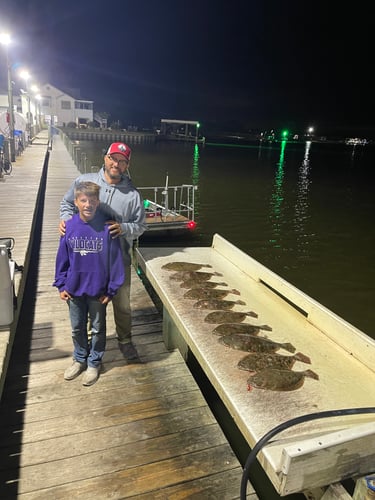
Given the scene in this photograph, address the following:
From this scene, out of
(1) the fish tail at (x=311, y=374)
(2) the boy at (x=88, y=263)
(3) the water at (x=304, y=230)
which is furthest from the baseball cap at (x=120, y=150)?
(3) the water at (x=304, y=230)

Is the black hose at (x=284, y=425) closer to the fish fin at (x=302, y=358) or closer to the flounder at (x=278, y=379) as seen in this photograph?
the flounder at (x=278, y=379)

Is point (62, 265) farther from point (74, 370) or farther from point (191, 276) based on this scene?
point (191, 276)

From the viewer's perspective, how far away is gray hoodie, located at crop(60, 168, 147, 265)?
4.18 m

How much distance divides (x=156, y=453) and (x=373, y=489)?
183cm

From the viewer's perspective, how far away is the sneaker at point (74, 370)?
419 cm

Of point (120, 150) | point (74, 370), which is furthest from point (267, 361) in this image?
point (120, 150)

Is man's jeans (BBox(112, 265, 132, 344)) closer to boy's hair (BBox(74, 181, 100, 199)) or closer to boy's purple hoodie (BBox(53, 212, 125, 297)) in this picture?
boy's purple hoodie (BBox(53, 212, 125, 297))

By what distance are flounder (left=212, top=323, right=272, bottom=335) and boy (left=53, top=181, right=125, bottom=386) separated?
1.18m

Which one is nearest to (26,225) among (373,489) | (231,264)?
(231,264)

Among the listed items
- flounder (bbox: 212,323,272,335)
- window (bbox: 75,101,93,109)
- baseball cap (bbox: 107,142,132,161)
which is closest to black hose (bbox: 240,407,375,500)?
flounder (bbox: 212,323,272,335)

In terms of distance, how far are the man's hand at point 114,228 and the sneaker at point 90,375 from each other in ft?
5.15

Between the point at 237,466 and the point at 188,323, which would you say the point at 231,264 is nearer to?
the point at 188,323

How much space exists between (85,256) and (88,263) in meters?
0.08

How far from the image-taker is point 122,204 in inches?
166
